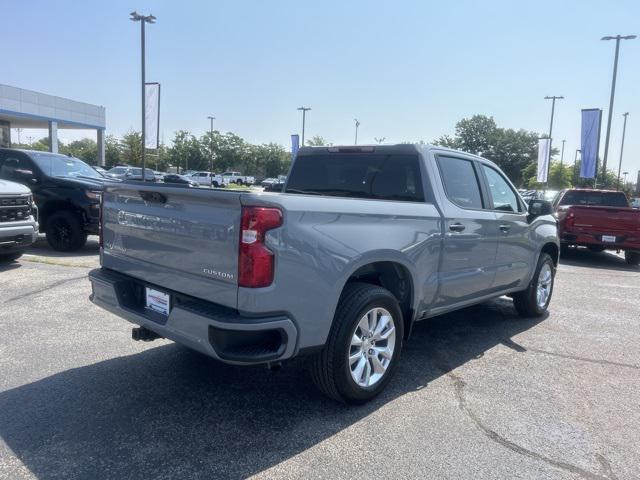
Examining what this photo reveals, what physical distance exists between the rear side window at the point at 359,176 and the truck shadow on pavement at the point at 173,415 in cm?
153

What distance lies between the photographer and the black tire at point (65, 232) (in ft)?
30.6

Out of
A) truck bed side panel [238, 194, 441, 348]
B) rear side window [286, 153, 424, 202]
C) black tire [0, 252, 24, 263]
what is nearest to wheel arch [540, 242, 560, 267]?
rear side window [286, 153, 424, 202]

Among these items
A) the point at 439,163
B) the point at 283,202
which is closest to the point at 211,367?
the point at 283,202

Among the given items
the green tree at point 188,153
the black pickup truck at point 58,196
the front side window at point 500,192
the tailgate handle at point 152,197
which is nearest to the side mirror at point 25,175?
the black pickup truck at point 58,196

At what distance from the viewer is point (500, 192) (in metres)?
5.41

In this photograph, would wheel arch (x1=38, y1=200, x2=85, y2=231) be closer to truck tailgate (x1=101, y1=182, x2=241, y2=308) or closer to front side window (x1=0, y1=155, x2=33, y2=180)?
front side window (x1=0, y1=155, x2=33, y2=180)

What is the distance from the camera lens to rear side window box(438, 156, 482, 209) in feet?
14.8

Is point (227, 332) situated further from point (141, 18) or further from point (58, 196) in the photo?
point (141, 18)

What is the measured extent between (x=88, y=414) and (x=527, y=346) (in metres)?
4.05

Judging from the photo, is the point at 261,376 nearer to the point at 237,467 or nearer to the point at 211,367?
the point at 211,367

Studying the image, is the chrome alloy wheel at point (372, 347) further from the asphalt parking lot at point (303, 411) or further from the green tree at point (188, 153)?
the green tree at point (188, 153)

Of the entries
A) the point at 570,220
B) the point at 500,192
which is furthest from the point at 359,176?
the point at 570,220

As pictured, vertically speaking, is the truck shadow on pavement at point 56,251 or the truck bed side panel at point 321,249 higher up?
the truck bed side panel at point 321,249

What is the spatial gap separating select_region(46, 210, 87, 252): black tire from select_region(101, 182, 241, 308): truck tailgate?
19.8 ft
